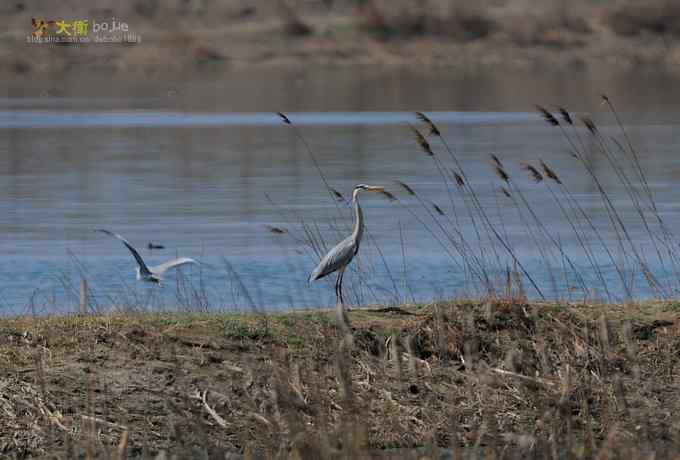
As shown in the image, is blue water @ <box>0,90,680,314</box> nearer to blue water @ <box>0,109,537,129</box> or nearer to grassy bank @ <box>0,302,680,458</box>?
blue water @ <box>0,109,537,129</box>

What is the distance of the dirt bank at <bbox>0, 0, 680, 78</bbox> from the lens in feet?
154

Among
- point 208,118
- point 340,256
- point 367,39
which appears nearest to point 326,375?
point 340,256

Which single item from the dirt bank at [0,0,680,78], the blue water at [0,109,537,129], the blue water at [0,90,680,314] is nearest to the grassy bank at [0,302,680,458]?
the blue water at [0,90,680,314]

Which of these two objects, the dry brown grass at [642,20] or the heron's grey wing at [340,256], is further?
the dry brown grass at [642,20]

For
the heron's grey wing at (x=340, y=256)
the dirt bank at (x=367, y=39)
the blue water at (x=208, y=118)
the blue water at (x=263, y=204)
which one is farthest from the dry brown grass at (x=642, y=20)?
the heron's grey wing at (x=340, y=256)

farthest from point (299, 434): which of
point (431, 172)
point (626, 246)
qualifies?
point (431, 172)

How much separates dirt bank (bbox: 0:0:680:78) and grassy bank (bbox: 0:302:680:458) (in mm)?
38128

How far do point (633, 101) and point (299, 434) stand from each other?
27973 millimetres

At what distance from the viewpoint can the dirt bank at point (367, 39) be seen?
1844 inches

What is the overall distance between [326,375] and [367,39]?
41334mm

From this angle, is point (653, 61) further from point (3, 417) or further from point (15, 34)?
point (3, 417)

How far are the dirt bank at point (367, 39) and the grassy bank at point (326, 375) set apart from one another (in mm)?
38128

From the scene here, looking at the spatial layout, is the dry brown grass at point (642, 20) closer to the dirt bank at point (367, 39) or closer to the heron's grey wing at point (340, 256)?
the dirt bank at point (367, 39)

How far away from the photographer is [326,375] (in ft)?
25.3
